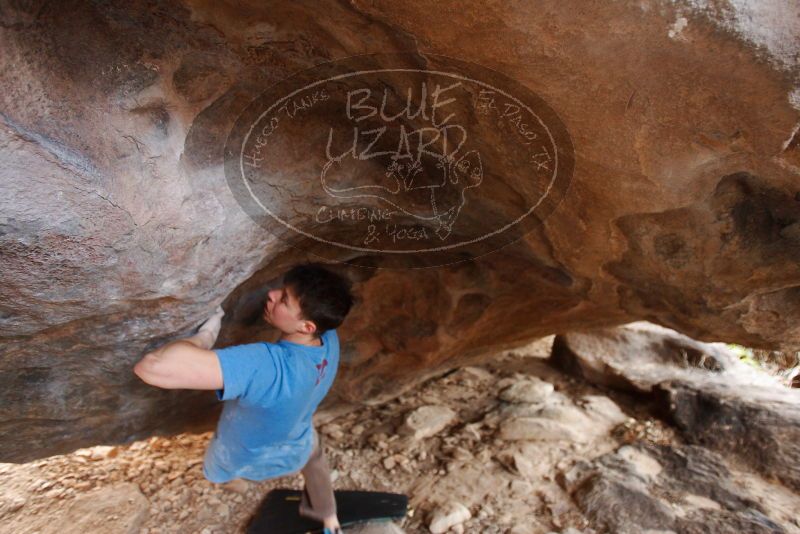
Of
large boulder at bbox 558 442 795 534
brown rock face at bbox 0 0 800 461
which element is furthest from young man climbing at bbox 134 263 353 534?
large boulder at bbox 558 442 795 534

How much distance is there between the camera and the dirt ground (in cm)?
197

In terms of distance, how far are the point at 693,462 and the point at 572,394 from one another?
0.65 m

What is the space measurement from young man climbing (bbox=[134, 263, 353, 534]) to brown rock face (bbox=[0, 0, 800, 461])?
168 mm

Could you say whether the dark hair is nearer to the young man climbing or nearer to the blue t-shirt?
the young man climbing

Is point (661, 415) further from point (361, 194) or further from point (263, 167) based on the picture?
point (263, 167)

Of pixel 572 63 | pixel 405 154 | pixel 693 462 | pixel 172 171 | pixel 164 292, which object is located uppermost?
pixel 572 63

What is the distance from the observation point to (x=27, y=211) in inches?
42.8

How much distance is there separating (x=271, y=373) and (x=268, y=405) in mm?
91

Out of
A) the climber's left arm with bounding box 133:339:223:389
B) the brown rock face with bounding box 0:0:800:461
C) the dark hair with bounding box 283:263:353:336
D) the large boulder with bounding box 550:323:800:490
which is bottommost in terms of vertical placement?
the large boulder with bounding box 550:323:800:490

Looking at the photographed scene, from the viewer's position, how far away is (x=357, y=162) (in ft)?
5.23

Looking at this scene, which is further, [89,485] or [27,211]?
[89,485]

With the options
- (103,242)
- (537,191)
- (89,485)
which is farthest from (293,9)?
(89,485)

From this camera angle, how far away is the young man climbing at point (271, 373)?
133 cm

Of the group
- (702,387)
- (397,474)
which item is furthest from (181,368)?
(702,387)
